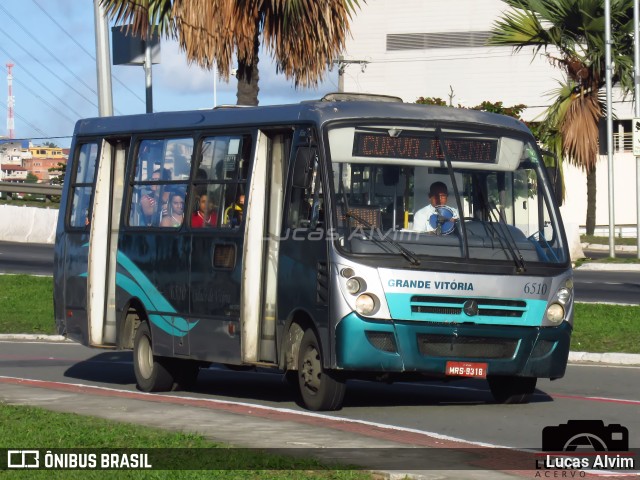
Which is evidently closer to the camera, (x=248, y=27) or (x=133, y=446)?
(x=133, y=446)

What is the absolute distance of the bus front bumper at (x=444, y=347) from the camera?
12.0 meters

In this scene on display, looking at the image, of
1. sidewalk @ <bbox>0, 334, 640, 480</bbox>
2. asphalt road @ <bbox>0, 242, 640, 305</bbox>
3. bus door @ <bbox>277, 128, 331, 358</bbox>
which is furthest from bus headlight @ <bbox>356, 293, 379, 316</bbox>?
asphalt road @ <bbox>0, 242, 640, 305</bbox>

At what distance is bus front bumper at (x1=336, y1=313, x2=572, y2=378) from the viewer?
1204 cm

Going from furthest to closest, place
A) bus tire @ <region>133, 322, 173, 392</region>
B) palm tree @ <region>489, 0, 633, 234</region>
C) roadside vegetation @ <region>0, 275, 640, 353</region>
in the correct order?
palm tree @ <region>489, 0, 633, 234</region>, roadside vegetation @ <region>0, 275, 640, 353</region>, bus tire @ <region>133, 322, 173, 392</region>

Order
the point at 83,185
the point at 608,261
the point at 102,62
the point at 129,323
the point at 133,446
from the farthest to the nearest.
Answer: the point at 608,261 < the point at 102,62 < the point at 83,185 < the point at 129,323 < the point at 133,446

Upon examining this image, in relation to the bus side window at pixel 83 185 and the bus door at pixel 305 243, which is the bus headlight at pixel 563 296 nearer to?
the bus door at pixel 305 243

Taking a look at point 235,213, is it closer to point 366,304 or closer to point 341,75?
point 366,304

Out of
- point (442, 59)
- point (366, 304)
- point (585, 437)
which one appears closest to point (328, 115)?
point (366, 304)

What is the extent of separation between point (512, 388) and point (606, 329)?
23.7 ft

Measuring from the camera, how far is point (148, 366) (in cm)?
1530

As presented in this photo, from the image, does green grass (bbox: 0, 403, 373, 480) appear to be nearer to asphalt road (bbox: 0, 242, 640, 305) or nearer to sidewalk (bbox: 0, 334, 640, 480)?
sidewalk (bbox: 0, 334, 640, 480)

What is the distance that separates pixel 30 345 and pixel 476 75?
171 ft

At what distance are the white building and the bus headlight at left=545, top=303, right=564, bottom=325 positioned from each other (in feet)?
179

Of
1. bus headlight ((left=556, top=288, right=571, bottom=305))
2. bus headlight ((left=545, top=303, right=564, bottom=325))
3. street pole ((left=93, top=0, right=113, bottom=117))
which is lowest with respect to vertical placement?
bus headlight ((left=545, top=303, right=564, bottom=325))
